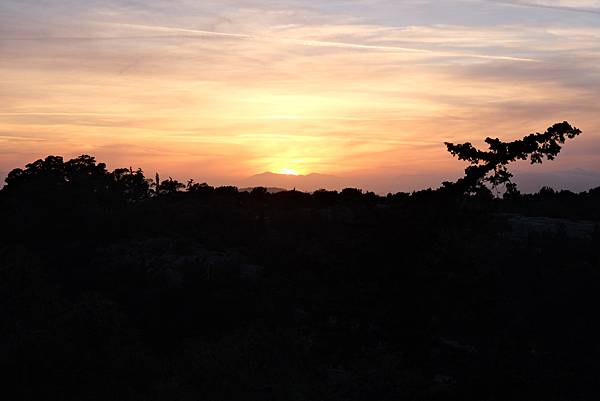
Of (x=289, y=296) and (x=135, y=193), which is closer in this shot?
(x=289, y=296)

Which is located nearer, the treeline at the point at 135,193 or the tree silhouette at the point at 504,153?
the tree silhouette at the point at 504,153

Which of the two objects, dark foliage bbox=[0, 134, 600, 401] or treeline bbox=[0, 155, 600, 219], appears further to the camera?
treeline bbox=[0, 155, 600, 219]

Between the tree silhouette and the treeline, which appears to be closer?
the tree silhouette

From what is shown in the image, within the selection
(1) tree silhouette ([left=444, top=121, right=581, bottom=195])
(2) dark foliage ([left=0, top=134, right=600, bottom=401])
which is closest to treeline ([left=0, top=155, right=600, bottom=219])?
(2) dark foliage ([left=0, top=134, right=600, bottom=401])

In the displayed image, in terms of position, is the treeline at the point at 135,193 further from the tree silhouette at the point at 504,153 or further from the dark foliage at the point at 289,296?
the tree silhouette at the point at 504,153

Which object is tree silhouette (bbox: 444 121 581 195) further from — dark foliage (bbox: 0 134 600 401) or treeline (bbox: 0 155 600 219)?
treeline (bbox: 0 155 600 219)

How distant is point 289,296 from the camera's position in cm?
3816

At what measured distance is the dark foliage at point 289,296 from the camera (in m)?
19.4

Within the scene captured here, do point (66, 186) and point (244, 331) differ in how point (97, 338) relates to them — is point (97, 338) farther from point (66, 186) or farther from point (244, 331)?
point (66, 186)

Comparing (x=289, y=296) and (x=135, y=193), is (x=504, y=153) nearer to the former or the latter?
(x=289, y=296)

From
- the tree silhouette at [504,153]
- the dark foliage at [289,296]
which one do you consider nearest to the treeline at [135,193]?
the dark foliage at [289,296]

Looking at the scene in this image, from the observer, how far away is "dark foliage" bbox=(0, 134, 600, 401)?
1944 cm

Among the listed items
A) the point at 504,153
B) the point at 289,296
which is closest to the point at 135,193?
the point at 289,296

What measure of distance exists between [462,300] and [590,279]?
87.8 feet
